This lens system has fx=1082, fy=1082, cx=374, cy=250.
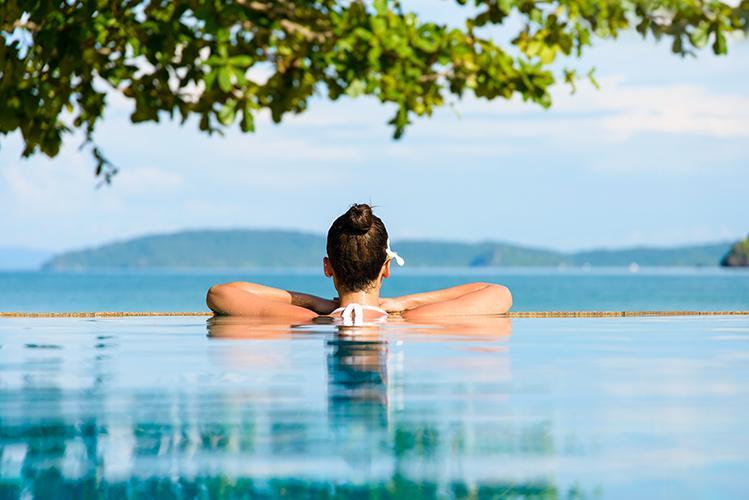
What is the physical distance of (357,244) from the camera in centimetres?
830

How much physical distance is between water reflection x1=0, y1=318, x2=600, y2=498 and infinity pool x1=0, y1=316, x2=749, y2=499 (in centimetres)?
1

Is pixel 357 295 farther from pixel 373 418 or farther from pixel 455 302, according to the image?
pixel 373 418

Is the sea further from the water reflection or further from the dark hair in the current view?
the dark hair

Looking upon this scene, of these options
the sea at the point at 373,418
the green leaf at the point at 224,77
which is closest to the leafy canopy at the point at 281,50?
the green leaf at the point at 224,77

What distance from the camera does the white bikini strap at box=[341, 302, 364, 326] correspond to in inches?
334

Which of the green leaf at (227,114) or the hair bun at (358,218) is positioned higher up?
the green leaf at (227,114)

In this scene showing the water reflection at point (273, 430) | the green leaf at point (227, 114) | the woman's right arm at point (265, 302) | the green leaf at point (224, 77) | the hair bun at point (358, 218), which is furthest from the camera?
the green leaf at point (227, 114)

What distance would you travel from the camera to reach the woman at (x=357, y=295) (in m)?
8.34

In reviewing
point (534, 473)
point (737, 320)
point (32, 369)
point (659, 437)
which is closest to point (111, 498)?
point (534, 473)

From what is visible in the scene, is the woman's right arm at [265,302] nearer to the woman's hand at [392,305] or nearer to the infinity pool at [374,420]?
the woman's hand at [392,305]

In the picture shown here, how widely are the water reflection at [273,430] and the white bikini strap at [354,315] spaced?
6.12 ft

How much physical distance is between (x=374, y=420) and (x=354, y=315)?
4419mm

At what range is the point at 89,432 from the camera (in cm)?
412

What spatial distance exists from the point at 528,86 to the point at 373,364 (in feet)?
26.3
